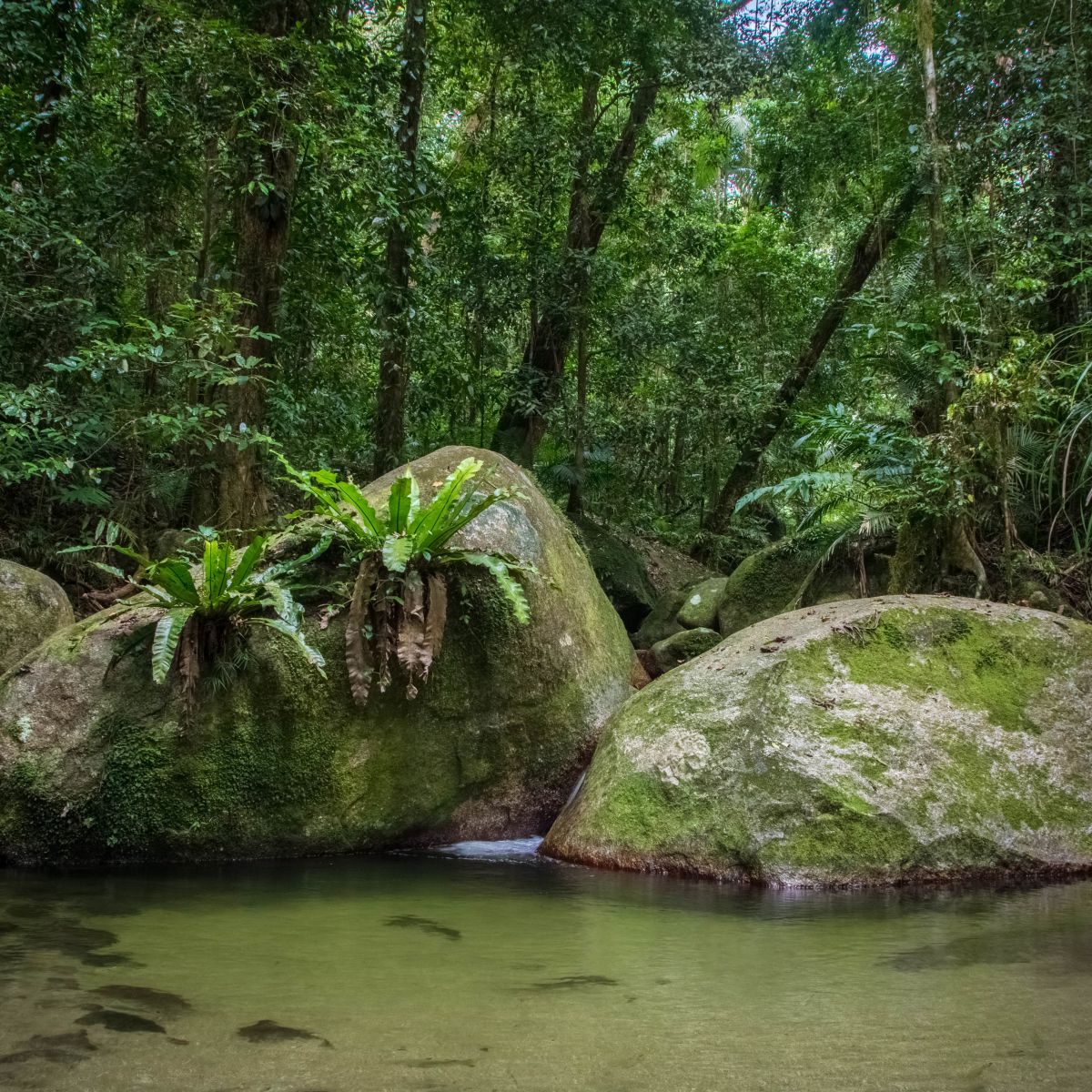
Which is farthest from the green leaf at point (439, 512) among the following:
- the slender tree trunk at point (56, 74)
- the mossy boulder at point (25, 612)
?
the slender tree trunk at point (56, 74)

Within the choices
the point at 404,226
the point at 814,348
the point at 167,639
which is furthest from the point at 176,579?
the point at 814,348

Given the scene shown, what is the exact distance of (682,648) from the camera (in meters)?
8.26

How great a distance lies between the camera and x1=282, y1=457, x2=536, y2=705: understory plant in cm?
476

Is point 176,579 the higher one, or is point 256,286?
point 256,286

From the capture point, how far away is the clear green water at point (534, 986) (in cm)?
199

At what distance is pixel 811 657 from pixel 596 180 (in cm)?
814

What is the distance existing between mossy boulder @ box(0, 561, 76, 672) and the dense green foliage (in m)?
0.82

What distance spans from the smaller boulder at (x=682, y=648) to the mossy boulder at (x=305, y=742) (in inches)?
100

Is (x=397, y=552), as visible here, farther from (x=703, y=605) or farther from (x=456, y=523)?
(x=703, y=605)

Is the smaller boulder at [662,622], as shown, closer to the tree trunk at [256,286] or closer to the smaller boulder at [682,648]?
the smaller boulder at [682,648]

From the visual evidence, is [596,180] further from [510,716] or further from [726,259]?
[510,716]

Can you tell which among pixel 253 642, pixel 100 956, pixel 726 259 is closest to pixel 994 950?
pixel 100 956

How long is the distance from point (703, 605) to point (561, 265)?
13.9 ft

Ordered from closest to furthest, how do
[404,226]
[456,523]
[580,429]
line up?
1. [456,523]
2. [404,226]
3. [580,429]
